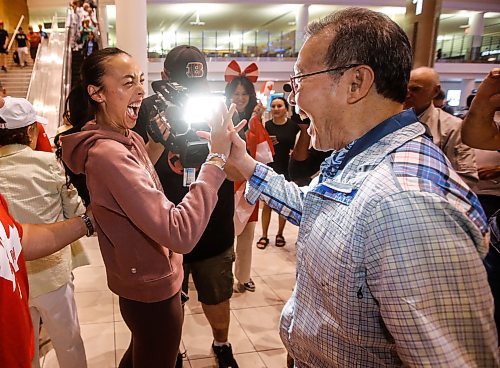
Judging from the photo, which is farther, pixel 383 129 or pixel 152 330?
pixel 152 330

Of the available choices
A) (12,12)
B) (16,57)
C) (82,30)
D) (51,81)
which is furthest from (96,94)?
(12,12)

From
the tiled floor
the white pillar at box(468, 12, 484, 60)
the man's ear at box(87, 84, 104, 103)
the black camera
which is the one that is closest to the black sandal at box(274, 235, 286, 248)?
the tiled floor

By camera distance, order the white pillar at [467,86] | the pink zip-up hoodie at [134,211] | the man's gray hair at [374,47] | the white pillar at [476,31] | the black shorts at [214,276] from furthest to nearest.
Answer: the white pillar at [467,86] → the white pillar at [476,31] → the black shorts at [214,276] → the pink zip-up hoodie at [134,211] → the man's gray hair at [374,47]

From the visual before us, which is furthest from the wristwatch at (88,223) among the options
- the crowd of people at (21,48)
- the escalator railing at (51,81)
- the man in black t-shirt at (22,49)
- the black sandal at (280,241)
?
the man in black t-shirt at (22,49)

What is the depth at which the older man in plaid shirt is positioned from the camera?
71 centimetres

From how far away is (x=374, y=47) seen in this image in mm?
876

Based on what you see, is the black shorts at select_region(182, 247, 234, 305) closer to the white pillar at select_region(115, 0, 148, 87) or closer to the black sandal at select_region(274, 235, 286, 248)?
the black sandal at select_region(274, 235, 286, 248)

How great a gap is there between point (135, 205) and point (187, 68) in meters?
0.98

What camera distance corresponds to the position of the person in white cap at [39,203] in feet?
5.97

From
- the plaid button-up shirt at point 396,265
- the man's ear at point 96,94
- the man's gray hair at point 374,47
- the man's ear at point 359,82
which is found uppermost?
the man's gray hair at point 374,47

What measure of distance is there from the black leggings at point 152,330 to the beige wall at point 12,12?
20544mm

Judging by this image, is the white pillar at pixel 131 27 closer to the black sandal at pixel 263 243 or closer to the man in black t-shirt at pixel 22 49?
the black sandal at pixel 263 243

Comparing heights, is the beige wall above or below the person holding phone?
above

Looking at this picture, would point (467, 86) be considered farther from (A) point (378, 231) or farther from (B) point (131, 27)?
(A) point (378, 231)
